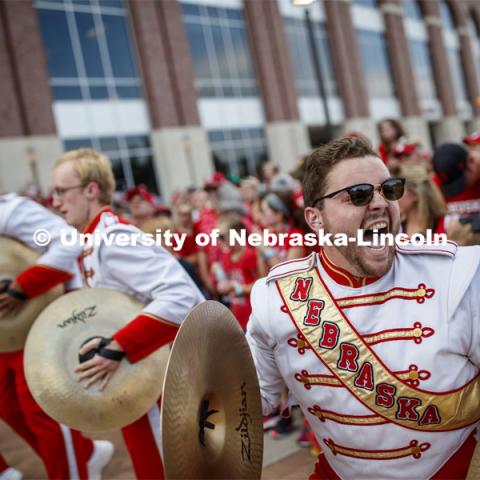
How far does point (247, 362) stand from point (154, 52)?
72.2 feet

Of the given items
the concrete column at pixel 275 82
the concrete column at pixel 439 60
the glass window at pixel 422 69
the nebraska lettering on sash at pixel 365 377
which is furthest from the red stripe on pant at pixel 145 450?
the concrete column at pixel 439 60

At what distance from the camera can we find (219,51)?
2464 cm

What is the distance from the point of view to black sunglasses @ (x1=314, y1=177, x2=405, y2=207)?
6.25ft

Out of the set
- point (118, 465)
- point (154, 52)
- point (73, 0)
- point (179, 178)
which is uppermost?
point (73, 0)

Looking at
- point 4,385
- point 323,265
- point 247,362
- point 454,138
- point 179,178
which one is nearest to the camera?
point 247,362

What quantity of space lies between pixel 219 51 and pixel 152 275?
2319cm

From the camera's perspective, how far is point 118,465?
4719mm

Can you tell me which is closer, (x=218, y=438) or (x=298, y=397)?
(x=218, y=438)

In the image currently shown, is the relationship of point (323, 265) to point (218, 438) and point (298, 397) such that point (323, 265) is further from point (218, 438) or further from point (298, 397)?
point (218, 438)

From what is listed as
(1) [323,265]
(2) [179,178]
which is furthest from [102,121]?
(1) [323,265]

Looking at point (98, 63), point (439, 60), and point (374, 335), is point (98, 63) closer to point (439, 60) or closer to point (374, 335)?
point (374, 335)

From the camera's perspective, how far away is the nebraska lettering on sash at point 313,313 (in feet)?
6.41

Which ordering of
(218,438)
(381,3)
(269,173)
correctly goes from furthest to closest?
(381,3)
(269,173)
(218,438)

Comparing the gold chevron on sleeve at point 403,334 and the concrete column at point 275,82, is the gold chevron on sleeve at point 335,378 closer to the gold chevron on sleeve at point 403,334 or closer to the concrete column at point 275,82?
the gold chevron on sleeve at point 403,334
